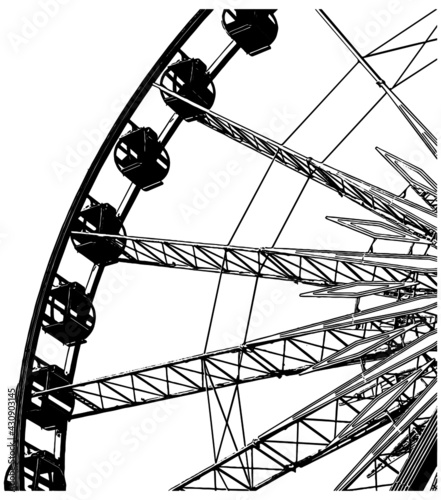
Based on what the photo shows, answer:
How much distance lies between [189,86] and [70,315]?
496cm

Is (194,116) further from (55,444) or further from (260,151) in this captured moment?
(55,444)

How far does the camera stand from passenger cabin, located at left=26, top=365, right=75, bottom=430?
22.6 m

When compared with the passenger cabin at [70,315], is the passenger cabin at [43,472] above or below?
below

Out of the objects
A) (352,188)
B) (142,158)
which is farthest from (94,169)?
(352,188)

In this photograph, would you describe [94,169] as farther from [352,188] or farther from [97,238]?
[352,188]

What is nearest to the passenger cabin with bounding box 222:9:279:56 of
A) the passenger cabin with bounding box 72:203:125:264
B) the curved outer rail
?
the curved outer rail

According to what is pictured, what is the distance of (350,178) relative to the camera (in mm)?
19719

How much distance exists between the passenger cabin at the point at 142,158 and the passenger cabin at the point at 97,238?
0.80 m

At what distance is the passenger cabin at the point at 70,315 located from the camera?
76.0ft

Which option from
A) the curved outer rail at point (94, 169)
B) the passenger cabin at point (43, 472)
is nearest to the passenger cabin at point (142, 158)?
the curved outer rail at point (94, 169)

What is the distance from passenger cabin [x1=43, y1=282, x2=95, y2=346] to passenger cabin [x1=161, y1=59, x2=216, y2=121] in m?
3.92

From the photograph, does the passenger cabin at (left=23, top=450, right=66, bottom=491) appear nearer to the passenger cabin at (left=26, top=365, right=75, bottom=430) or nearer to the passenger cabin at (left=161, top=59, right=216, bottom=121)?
the passenger cabin at (left=26, top=365, right=75, bottom=430)

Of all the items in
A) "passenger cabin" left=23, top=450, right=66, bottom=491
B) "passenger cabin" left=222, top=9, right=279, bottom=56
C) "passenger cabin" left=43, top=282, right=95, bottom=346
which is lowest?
"passenger cabin" left=23, top=450, right=66, bottom=491

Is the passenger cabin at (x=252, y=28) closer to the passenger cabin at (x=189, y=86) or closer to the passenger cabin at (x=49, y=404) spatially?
the passenger cabin at (x=189, y=86)
